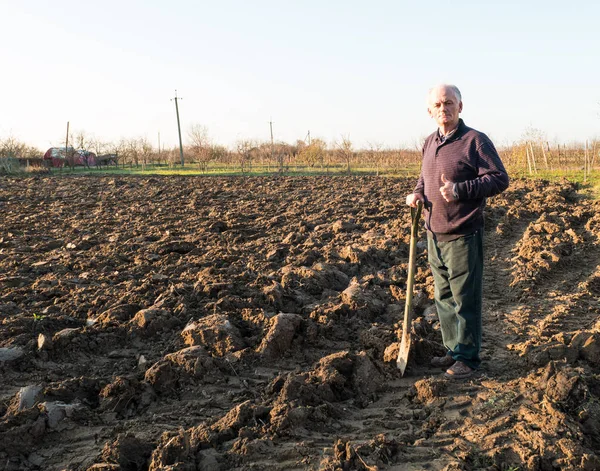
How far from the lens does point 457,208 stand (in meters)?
3.87

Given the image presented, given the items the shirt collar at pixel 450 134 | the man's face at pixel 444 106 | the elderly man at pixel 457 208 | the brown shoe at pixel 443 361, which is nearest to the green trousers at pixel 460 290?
the elderly man at pixel 457 208

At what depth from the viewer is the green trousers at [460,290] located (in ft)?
12.8

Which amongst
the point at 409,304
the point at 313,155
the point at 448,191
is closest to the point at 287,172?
the point at 313,155

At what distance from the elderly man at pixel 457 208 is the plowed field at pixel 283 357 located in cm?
37

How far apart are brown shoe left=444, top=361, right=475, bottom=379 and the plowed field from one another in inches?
2.6

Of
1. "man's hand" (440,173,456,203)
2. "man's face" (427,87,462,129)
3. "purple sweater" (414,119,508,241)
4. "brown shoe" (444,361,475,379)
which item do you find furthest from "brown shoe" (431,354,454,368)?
"man's face" (427,87,462,129)

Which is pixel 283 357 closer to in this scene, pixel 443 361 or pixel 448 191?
pixel 443 361

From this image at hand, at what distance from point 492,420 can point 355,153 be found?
137 feet

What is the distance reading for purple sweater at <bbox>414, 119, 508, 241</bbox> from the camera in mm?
3719

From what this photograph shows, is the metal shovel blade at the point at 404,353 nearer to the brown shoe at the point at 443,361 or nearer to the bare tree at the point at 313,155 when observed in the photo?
the brown shoe at the point at 443,361

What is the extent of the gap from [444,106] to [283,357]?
2.30 metres

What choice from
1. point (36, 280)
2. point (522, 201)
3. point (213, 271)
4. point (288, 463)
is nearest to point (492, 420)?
point (288, 463)

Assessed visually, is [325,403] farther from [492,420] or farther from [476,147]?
[476,147]

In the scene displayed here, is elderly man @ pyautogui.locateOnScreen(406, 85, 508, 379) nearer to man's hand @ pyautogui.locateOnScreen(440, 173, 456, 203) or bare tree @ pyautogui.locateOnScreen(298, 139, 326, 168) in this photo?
man's hand @ pyautogui.locateOnScreen(440, 173, 456, 203)
